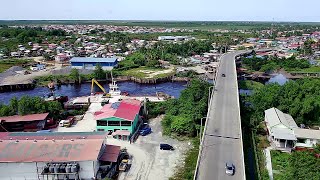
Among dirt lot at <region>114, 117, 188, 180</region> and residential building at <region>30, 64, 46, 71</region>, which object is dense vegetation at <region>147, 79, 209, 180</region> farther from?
residential building at <region>30, 64, 46, 71</region>

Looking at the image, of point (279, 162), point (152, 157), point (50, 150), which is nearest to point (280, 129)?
point (279, 162)

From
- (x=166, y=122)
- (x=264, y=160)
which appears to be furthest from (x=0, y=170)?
(x=264, y=160)

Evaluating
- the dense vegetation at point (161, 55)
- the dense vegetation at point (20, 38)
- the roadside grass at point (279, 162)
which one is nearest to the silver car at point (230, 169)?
the roadside grass at point (279, 162)

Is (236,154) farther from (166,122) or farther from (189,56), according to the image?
(189,56)

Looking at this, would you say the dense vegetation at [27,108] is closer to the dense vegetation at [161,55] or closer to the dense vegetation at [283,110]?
the dense vegetation at [283,110]

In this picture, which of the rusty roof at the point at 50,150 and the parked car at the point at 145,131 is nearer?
the rusty roof at the point at 50,150

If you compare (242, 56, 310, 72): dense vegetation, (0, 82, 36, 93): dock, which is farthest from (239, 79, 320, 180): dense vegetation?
(0, 82, 36, 93): dock
